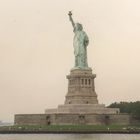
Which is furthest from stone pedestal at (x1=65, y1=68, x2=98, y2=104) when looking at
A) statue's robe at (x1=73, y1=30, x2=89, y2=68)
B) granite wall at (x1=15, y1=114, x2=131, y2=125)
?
granite wall at (x1=15, y1=114, x2=131, y2=125)

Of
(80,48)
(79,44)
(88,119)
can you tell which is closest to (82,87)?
(80,48)

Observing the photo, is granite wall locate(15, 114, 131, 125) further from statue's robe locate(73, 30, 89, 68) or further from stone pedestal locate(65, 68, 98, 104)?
statue's robe locate(73, 30, 89, 68)

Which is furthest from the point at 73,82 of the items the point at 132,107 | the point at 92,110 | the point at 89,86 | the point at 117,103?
the point at 117,103

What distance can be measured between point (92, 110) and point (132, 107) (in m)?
24.5

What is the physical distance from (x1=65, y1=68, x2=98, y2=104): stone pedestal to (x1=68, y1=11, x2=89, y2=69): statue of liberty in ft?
7.38

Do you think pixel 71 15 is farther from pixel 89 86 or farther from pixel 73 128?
pixel 73 128

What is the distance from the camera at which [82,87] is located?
101 metres

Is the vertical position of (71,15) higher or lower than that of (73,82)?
higher

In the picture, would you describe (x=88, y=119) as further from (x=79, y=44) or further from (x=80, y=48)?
(x=79, y=44)

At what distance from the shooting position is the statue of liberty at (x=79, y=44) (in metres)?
104

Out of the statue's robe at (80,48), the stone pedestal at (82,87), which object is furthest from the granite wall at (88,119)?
the statue's robe at (80,48)

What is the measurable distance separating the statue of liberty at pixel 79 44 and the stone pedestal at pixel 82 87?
2.25 m

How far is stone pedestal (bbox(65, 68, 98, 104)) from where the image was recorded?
101062mm

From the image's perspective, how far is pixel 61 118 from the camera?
90.8 m
